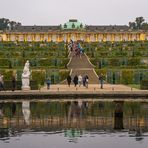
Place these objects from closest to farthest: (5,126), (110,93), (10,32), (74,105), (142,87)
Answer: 1. (5,126)
2. (74,105)
3. (110,93)
4. (142,87)
5. (10,32)

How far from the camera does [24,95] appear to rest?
91.2 feet

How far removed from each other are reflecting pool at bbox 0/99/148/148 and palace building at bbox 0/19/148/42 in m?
94.9

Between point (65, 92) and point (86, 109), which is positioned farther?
point (65, 92)

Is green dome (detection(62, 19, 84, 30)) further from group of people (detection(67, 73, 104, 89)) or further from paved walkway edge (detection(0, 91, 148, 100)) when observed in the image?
paved walkway edge (detection(0, 91, 148, 100))

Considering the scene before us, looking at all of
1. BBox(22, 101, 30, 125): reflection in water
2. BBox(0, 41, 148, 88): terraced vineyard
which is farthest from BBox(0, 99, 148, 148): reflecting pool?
BBox(0, 41, 148, 88): terraced vineyard

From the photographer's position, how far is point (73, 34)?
397 feet

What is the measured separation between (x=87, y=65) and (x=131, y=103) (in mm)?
20517

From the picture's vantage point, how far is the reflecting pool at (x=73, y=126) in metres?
16.7

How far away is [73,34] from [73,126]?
4036 inches

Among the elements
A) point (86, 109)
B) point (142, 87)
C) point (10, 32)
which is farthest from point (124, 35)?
point (86, 109)

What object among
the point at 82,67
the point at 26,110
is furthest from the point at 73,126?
the point at 82,67

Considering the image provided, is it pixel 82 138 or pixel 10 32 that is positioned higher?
pixel 10 32

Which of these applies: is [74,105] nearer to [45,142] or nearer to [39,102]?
[39,102]

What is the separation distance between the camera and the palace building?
391 feet
